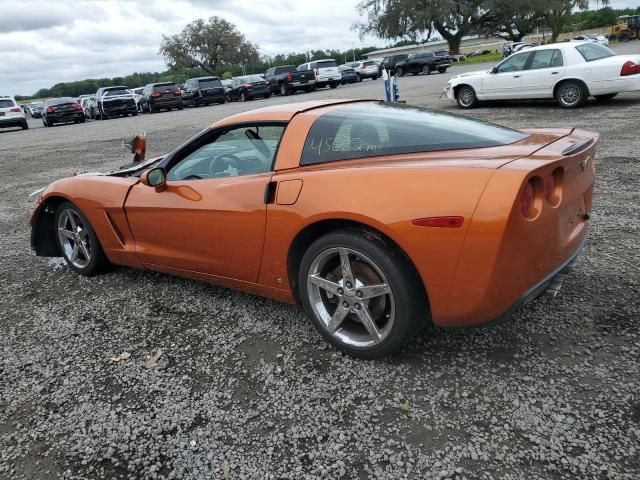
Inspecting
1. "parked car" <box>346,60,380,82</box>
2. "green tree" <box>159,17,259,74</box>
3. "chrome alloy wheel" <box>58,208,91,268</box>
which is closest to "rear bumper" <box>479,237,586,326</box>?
"chrome alloy wheel" <box>58,208,91,268</box>

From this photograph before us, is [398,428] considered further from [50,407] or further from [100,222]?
[100,222]

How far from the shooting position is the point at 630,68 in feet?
35.5

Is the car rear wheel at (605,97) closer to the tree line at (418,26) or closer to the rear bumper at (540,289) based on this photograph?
the rear bumper at (540,289)

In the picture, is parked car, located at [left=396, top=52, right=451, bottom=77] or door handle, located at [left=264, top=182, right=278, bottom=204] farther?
parked car, located at [left=396, top=52, right=451, bottom=77]

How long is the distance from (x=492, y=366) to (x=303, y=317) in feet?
4.06

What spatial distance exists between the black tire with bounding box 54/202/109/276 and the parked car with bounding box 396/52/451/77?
111 ft

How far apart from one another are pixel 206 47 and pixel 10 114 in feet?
205

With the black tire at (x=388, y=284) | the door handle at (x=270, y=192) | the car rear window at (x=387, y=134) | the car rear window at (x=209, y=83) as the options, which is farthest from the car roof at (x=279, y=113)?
the car rear window at (x=209, y=83)

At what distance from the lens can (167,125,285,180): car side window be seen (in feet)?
10.4

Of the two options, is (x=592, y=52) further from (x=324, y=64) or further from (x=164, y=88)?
(x=164, y=88)

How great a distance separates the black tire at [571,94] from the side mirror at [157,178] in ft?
35.5

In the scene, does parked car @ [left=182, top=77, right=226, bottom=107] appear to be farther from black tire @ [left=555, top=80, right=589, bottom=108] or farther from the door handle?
the door handle

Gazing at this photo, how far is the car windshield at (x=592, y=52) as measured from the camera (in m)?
11.4

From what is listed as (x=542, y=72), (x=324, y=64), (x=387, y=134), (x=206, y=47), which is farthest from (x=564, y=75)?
(x=206, y=47)
